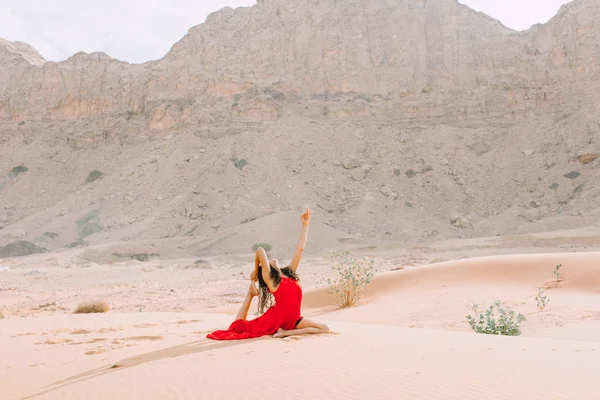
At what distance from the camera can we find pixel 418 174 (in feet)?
120

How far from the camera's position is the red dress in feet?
19.9

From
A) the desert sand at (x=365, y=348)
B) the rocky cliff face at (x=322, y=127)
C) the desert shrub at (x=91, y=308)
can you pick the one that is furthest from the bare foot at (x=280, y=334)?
the rocky cliff face at (x=322, y=127)

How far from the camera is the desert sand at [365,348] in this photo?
4160mm

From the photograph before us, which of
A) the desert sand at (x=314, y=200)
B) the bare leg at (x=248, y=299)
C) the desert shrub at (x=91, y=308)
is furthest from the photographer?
the desert shrub at (x=91, y=308)

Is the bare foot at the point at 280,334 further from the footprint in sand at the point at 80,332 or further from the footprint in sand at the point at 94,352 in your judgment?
the footprint in sand at the point at 80,332

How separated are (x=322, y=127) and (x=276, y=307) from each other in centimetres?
3572

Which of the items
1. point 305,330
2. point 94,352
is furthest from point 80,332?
point 305,330

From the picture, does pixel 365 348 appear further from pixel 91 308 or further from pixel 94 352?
pixel 91 308

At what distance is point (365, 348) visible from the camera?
5582mm

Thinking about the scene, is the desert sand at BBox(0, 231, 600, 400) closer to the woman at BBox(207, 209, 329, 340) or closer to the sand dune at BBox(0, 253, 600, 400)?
the sand dune at BBox(0, 253, 600, 400)

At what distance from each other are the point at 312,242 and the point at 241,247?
366 cm

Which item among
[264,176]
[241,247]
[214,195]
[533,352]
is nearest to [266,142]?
[264,176]

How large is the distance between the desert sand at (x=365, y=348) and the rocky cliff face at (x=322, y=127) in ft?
57.2

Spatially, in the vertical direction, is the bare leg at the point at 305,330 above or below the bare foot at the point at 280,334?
above
